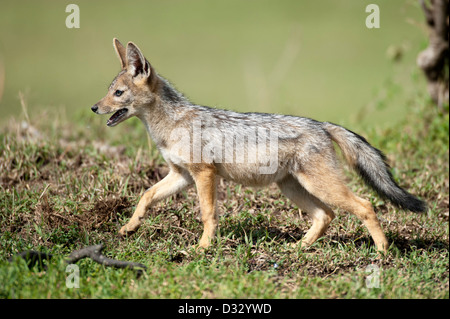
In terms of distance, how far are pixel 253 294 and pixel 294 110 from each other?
5.65 metres

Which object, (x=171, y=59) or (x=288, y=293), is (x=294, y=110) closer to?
(x=288, y=293)

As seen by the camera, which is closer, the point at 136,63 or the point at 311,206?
the point at 136,63

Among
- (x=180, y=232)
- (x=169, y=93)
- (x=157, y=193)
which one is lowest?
(x=180, y=232)

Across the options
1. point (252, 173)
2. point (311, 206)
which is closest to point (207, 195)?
point (252, 173)

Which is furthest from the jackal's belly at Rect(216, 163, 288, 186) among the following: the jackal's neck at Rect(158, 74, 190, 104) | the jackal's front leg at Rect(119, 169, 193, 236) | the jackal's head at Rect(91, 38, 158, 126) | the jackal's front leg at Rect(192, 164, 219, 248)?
the jackal's head at Rect(91, 38, 158, 126)

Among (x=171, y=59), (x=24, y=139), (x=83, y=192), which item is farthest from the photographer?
(x=171, y=59)

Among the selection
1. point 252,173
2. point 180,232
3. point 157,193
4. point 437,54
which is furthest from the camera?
point 437,54

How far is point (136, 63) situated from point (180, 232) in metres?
1.89

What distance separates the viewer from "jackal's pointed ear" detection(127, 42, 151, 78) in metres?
6.12

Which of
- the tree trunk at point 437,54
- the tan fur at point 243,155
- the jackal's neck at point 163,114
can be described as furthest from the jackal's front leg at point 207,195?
the tree trunk at point 437,54

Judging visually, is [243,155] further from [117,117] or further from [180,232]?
[117,117]

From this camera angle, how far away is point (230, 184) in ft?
24.9

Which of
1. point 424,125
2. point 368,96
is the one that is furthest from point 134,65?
point 368,96

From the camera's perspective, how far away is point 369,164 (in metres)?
6.23
